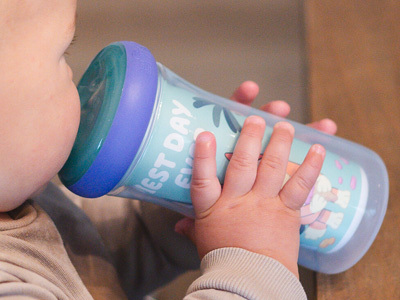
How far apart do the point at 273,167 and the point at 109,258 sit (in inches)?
9.8

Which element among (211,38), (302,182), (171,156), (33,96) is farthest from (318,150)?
(211,38)

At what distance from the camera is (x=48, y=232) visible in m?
0.47

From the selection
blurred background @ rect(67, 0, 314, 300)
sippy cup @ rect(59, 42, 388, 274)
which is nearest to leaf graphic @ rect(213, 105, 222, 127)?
sippy cup @ rect(59, 42, 388, 274)

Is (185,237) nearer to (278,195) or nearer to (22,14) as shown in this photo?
(278,195)

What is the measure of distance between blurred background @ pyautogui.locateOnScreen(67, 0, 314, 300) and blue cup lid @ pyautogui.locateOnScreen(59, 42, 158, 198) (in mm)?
A: 553

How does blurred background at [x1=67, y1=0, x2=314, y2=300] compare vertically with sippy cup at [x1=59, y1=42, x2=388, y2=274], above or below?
Result: below

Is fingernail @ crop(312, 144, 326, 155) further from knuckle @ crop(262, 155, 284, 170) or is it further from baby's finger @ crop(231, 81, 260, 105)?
baby's finger @ crop(231, 81, 260, 105)

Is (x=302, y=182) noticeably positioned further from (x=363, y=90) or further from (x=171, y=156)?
(x=363, y=90)

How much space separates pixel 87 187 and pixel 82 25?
2.73 feet

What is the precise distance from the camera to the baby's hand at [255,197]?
434 millimetres

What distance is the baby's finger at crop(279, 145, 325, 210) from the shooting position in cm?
44

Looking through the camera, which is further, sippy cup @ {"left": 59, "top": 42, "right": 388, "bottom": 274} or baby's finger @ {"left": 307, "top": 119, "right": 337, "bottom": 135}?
baby's finger @ {"left": 307, "top": 119, "right": 337, "bottom": 135}

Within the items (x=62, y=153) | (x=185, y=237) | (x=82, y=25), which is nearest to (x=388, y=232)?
(x=185, y=237)

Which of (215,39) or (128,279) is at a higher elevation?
(215,39)
